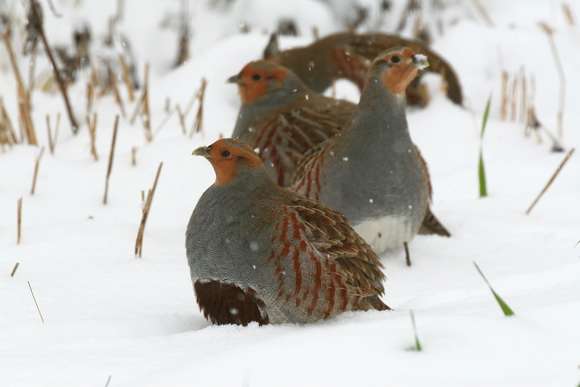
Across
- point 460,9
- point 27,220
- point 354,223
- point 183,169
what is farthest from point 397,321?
point 460,9

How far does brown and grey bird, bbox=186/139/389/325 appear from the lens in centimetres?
308

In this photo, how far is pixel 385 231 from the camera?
14.3ft

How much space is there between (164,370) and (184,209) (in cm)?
262

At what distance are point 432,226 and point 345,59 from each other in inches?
87.9

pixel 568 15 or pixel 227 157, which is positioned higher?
pixel 227 157

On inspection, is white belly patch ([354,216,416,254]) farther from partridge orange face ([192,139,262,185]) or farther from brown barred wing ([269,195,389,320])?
partridge orange face ([192,139,262,185])

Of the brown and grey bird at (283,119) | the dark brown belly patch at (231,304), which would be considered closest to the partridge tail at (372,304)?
the dark brown belly patch at (231,304)

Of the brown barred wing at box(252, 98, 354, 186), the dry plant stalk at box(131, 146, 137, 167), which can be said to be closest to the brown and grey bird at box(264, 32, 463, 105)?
the dry plant stalk at box(131, 146, 137, 167)

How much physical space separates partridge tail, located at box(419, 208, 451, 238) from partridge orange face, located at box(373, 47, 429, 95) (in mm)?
660

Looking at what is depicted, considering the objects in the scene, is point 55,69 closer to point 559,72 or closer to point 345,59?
point 345,59

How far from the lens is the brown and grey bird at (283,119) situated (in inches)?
188

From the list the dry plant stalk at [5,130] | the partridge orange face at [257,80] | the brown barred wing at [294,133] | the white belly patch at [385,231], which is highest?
the partridge orange face at [257,80]

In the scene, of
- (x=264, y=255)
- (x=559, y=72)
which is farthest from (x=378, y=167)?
(x=559, y=72)

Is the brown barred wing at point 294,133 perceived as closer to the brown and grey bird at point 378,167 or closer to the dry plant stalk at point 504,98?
the brown and grey bird at point 378,167
